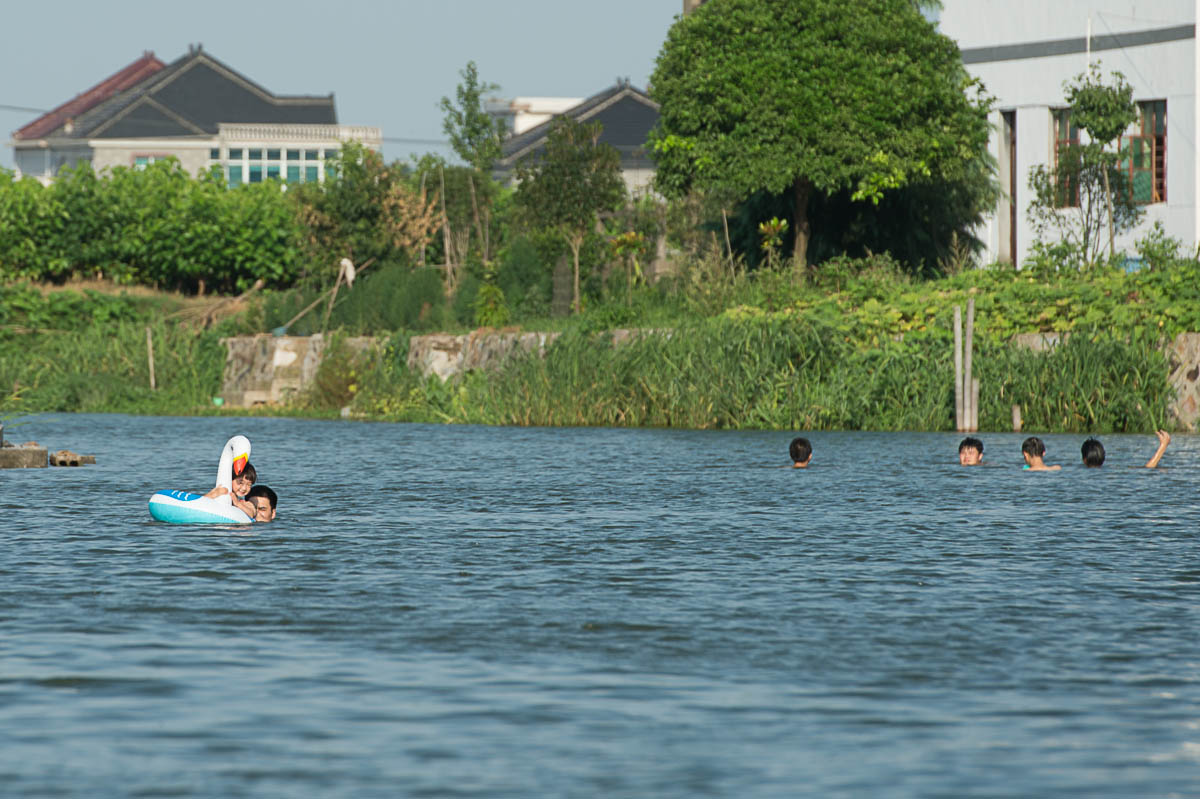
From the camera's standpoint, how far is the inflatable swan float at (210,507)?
16344 millimetres

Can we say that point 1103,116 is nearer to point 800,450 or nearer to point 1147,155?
point 1147,155

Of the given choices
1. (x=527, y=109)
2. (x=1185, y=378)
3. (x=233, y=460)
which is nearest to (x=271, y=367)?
(x=1185, y=378)

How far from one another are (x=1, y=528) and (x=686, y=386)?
1708 cm

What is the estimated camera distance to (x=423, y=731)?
8016 millimetres

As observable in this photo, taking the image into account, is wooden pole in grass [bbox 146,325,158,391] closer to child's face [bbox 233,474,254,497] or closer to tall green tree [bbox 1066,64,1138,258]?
tall green tree [bbox 1066,64,1138,258]

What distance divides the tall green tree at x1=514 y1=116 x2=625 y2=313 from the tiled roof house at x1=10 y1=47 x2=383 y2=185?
3662 cm

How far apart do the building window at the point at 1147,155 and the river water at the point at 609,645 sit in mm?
23517

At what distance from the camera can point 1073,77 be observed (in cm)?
4297

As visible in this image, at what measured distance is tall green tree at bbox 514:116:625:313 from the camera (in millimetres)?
43438

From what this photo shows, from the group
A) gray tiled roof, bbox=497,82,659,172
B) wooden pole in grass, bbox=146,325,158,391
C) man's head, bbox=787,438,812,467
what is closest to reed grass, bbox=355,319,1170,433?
man's head, bbox=787,438,812,467

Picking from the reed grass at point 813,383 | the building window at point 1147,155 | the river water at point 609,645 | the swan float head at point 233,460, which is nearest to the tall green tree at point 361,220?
the reed grass at point 813,383

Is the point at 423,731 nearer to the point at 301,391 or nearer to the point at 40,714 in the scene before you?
the point at 40,714

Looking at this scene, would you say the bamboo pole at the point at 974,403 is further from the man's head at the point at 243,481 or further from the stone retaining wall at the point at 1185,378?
the man's head at the point at 243,481

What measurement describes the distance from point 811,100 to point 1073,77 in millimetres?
8605
